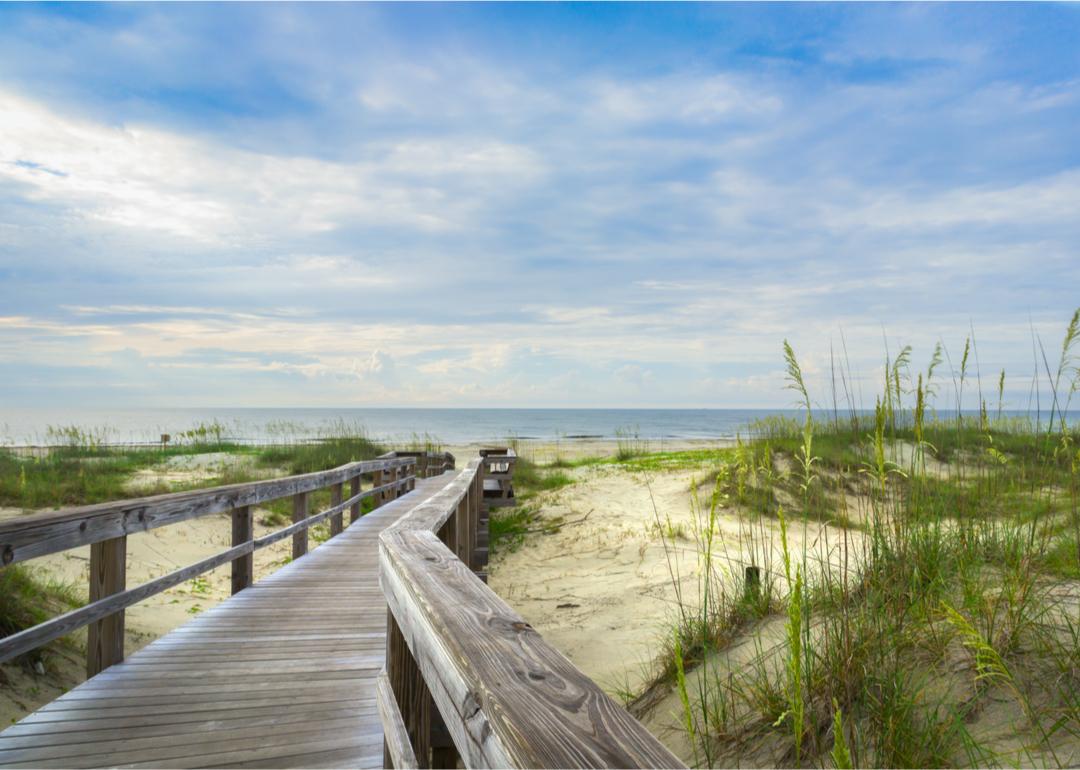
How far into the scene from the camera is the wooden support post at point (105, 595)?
3.69 meters

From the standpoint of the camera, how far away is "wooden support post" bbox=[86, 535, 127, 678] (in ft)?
12.1

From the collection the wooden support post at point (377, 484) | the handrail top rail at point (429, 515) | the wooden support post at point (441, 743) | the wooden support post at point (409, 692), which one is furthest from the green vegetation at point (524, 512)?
the wooden support post at point (409, 692)

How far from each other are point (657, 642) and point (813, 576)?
1.70 m

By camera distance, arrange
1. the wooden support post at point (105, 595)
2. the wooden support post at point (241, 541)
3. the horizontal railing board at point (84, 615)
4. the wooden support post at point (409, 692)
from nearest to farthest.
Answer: the wooden support post at point (409, 692), the horizontal railing board at point (84, 615), the wooden support post at point (105, 595), the wooden support post at point (241, 541)

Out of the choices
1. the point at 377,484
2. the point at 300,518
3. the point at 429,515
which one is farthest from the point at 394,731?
the point at 377,484

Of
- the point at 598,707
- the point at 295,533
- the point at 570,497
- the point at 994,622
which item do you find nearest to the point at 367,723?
the point at 598,707

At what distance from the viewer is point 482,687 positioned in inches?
40.4

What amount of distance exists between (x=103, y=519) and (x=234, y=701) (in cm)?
120

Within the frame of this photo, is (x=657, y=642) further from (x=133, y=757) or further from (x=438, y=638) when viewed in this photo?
(x=438, y=638)

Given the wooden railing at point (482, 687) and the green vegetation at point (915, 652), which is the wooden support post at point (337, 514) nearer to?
the green vegetation at point (915, 652)

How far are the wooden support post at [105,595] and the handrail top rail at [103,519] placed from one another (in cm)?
12

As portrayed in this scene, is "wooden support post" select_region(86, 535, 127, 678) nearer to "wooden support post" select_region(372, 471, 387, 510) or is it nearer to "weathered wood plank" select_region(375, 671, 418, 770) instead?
"weathered wood plank" select_region(375, 671, 418, 770)

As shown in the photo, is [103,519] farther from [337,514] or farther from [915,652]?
[337,514]

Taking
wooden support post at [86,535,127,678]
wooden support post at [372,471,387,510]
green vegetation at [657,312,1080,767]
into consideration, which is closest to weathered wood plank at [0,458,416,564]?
wooden support post at [86,535,127,678]
